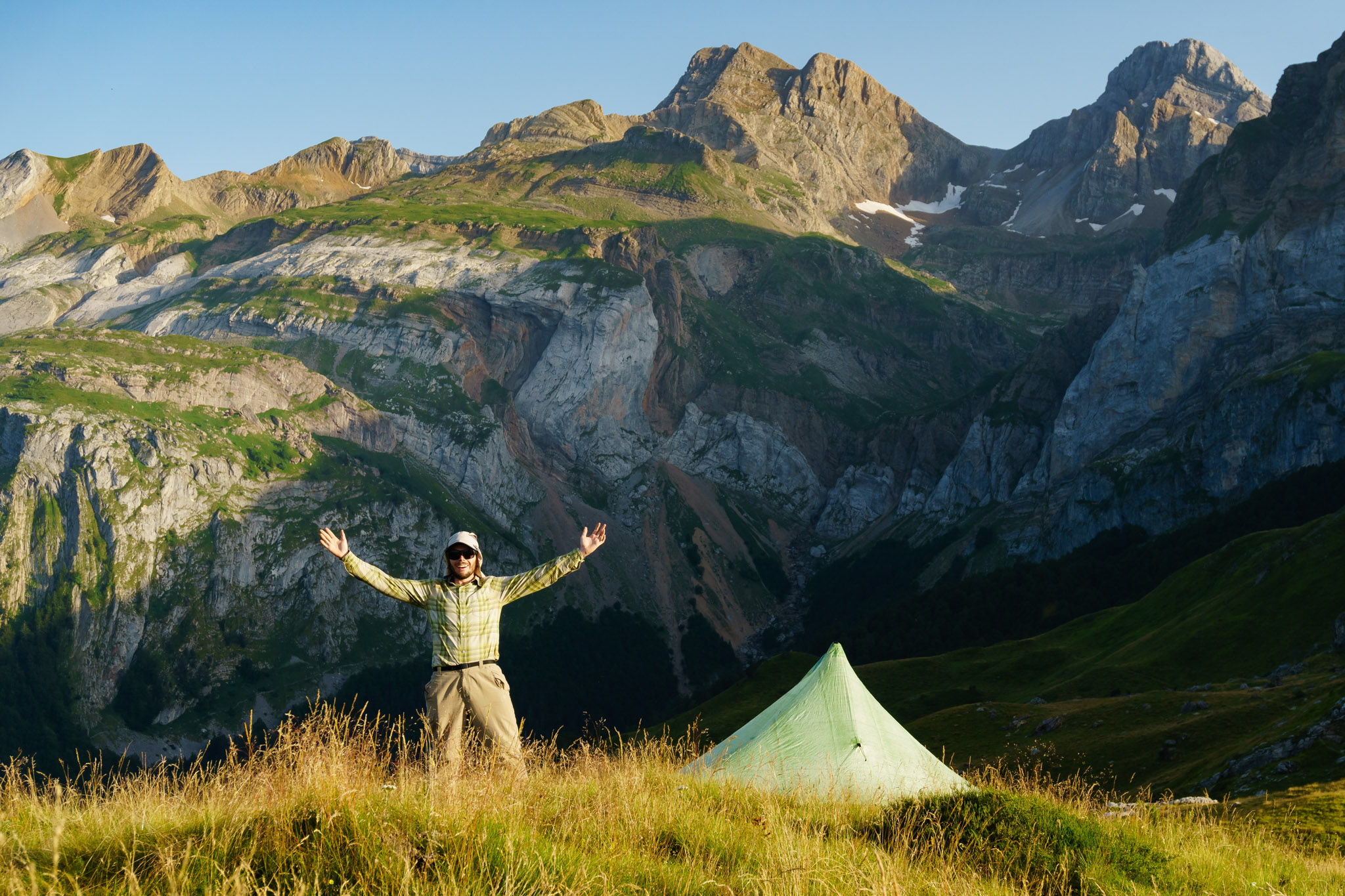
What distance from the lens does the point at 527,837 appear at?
23.0 ft

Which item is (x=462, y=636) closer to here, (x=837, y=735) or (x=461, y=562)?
(x=461, y=562)

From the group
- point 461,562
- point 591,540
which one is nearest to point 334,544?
point 461,562

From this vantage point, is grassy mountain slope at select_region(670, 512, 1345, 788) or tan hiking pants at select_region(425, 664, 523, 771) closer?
tan hiking pants at select_region(425, 664, 523, 771)

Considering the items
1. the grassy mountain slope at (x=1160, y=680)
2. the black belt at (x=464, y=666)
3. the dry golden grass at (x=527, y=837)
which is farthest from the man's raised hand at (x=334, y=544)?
the grassy mountain slope at (x=1160, y=680)

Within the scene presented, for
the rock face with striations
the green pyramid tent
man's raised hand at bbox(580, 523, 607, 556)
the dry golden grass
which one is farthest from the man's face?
the rock face with striations

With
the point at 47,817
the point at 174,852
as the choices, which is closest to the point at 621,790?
the point at 174,852

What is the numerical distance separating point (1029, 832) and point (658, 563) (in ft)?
609

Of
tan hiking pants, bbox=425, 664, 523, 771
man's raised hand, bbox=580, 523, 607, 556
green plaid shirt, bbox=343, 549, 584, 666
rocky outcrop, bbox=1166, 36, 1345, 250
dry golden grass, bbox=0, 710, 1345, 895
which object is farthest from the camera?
rocky outcrop, bbox=1166, 36, 1345, 250

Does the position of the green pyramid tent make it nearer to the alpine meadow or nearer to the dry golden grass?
the alpine meadow

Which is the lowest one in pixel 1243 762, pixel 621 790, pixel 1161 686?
pixel 1161 686

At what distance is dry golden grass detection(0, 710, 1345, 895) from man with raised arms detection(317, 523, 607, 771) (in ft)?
2.25

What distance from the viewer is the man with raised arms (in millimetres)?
10172

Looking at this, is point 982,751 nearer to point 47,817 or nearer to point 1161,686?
point 1161,686

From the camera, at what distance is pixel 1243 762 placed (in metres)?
30.4
